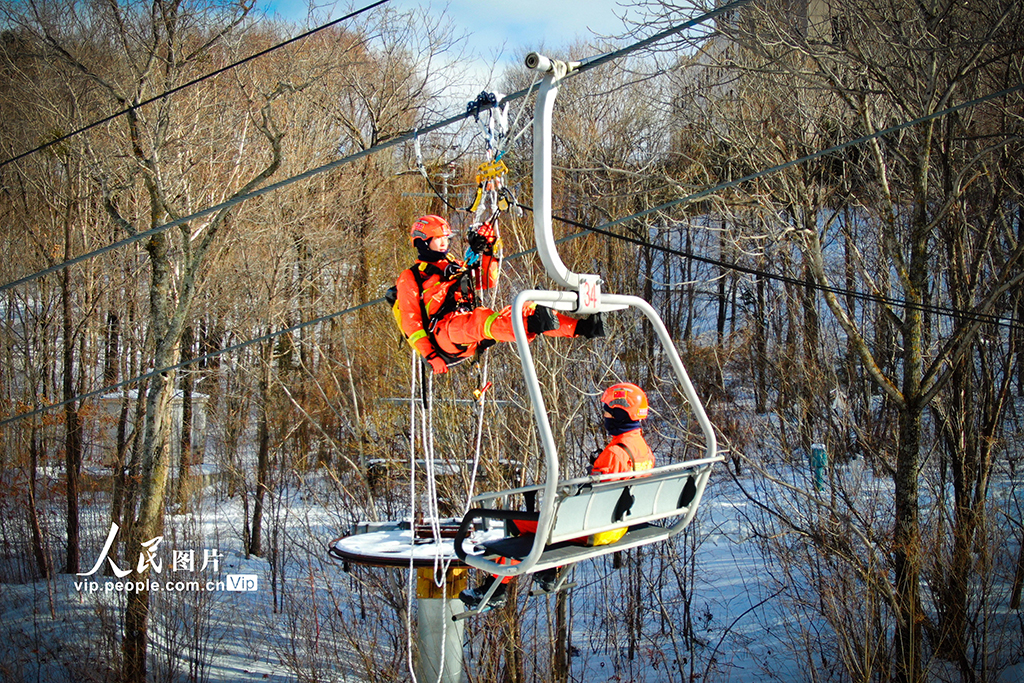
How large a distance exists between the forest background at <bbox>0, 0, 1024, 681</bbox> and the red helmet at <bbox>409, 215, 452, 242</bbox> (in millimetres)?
193

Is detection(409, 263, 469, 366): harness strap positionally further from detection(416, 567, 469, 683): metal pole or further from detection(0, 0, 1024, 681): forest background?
detection(416, 567, 469, 683): metal pole

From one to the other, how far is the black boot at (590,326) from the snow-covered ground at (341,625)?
314 inches

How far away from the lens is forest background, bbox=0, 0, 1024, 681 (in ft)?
29.7

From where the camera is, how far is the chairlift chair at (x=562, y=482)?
3107 millimetres

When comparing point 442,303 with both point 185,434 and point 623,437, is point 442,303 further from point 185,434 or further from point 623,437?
point 185,434

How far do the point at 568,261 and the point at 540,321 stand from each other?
9280mm

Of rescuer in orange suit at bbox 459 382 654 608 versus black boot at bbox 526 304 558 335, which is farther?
rescuer in orange suit at bbox 459 382 654 608

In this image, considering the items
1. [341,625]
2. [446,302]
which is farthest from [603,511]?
[341,625]

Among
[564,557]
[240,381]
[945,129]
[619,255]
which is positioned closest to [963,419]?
[945,129]

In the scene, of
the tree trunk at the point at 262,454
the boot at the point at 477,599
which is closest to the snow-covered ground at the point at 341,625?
the tree trunk at the point at 262,454

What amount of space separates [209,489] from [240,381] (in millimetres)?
2856

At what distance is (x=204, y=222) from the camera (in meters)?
11.3

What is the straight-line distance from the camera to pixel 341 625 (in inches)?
536

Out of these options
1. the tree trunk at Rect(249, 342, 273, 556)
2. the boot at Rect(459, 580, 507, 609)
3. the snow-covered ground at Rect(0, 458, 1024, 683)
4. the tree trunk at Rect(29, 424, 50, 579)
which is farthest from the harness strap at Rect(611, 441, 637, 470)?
the tree trunk at Rect(249, 342, 273, 556)
